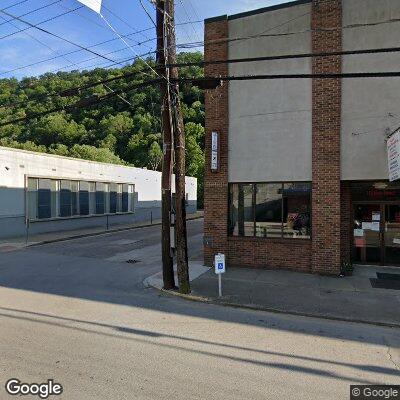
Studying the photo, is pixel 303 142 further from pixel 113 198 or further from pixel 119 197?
pixel 119 197

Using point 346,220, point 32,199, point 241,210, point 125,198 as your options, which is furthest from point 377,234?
point 125,198

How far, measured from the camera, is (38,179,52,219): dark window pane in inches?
964

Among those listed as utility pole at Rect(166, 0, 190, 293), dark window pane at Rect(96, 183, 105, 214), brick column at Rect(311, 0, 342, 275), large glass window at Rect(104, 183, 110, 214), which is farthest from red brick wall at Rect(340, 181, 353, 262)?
large glass window at Rect(104, 183, 110, 214)

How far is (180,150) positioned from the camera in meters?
11.0

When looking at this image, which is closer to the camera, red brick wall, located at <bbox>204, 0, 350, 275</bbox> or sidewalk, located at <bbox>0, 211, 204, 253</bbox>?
red brick wall, located at <bbox>204, 0, 350, 275</bbox>

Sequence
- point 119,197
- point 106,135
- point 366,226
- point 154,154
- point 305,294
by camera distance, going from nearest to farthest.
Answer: point 305,294 → point 366,226 → point 119,197 → point 106,135 → point 154,154

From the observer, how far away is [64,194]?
2648cm

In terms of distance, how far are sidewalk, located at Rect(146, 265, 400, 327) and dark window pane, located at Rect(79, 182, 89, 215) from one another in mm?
17178

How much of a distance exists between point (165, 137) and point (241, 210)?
4644mm

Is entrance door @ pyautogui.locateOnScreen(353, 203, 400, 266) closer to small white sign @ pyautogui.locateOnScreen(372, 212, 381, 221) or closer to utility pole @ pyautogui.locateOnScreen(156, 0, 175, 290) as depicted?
small white sign @ pyautogui.locateOnScreen(372, 212, 381, 221)

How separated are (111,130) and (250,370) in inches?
1989

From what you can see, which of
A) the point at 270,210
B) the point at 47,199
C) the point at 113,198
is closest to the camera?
the point at 270,210
